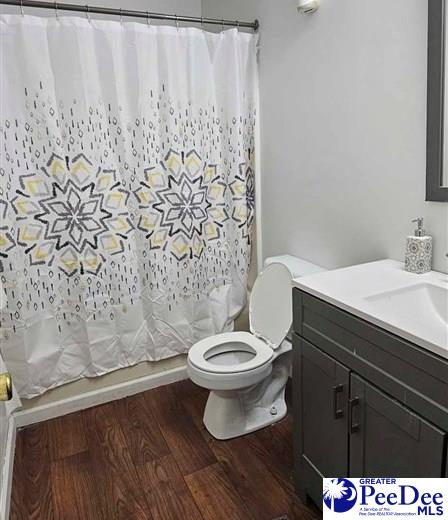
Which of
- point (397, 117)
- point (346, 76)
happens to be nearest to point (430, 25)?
point (397, 117)

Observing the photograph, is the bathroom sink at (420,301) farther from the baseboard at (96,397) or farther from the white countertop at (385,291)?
the baseboard at (96,397)

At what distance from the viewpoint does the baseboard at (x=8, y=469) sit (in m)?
1.68

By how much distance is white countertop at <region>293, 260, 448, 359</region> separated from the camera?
1.11m

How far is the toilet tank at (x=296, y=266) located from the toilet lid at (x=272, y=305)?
0.03 m

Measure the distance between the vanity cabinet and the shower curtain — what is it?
1049 mm

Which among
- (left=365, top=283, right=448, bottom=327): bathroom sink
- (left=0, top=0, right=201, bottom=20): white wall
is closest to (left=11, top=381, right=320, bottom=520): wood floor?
(left=365, top=283, right=448, bottom=327): bathroom sink

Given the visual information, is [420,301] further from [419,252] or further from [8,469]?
[8,469]

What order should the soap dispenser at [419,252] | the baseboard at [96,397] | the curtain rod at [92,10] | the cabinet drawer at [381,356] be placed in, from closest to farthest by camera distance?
the cabinet drawer at [381,356], the soap dispenser at [419,252], the curtain rod at [92,10], the baseboard at [96,397]

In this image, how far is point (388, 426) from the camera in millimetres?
1225

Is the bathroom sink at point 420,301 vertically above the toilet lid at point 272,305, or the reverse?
the bathroom sink at point 420,301

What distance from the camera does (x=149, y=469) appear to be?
194 cm
